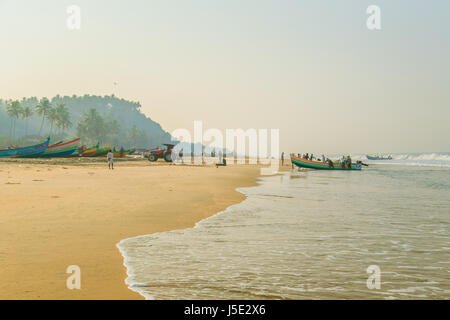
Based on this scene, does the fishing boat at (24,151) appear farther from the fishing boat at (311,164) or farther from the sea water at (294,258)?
the sea water at (294,258)

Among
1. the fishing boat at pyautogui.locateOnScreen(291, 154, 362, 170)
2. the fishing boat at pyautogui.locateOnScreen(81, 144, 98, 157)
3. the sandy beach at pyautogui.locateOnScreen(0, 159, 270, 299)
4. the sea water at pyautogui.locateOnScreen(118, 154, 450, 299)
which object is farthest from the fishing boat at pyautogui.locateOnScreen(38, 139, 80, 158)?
the sea water at pyautogui.locateOnScreen(118, 154, 450, 299)

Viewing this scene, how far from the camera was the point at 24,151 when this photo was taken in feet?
158

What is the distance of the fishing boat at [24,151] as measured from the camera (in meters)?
47.5

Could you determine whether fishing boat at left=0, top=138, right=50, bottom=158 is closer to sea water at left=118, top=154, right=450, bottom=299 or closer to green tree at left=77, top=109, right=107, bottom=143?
sea water at left=118, top=154, right=450, bottom=299

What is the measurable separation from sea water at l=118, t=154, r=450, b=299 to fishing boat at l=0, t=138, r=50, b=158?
45.4 metres

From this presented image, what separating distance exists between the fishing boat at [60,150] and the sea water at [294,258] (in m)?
47.5

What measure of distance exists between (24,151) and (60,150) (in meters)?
5.26

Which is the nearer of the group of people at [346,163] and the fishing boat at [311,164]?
the fishing boat at [311,164]

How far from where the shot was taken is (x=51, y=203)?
1200 centimetres

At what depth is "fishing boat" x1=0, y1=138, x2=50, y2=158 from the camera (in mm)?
47469

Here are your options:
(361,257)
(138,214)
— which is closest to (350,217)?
(361,257)

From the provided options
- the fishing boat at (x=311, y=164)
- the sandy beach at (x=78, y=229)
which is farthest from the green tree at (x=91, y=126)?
the sandy beach at (x=78, y=229)

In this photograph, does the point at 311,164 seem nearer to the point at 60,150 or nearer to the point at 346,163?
the point at 346,163

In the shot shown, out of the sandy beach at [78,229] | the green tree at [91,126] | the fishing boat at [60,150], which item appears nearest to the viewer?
the sandy beach at [78,229]
